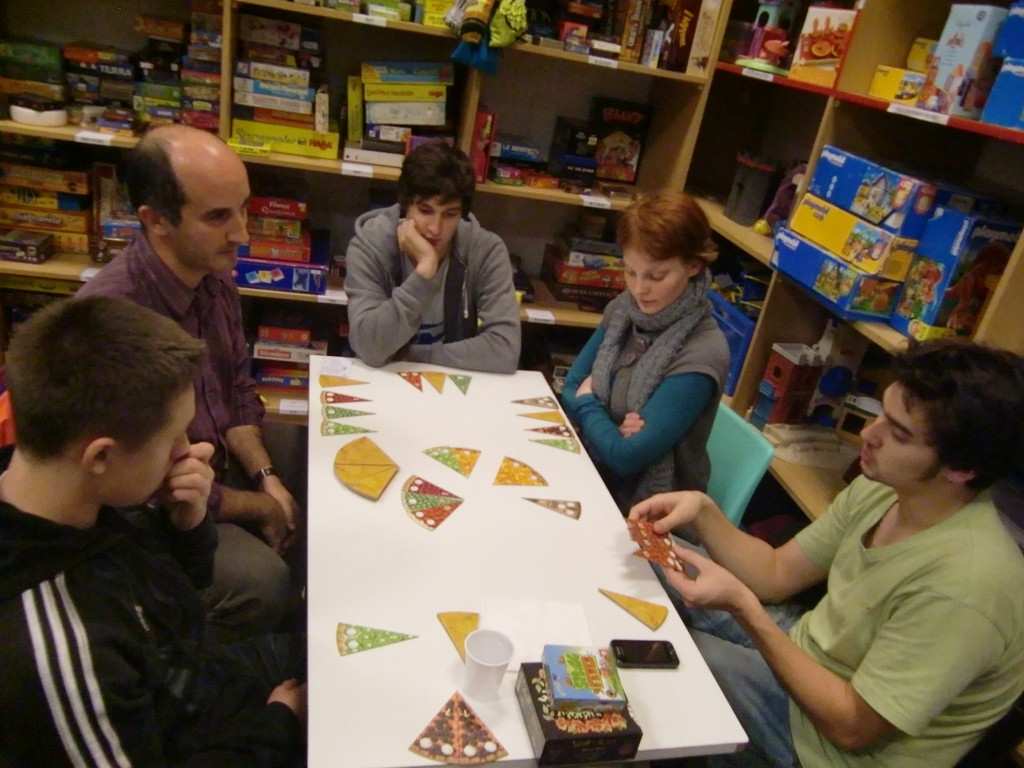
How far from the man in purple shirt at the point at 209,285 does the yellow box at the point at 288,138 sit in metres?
1.01

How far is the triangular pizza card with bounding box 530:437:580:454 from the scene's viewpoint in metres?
1.84

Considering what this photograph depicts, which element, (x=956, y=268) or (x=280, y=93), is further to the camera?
(x=280, y=93)

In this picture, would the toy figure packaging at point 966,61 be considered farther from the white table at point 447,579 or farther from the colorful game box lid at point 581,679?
the colorful game box lid at point 581,679

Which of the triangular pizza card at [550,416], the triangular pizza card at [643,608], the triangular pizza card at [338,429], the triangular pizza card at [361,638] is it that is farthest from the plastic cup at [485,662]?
the triangular pizza card at [550,416]

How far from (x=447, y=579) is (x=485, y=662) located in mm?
272

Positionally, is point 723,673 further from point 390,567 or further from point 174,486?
point 174,486

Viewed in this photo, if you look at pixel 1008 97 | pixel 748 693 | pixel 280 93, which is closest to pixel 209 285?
pixel 280 93

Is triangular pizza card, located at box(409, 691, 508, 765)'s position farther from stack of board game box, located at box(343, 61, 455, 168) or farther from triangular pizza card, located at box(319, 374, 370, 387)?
stack of board game box, located at box(343, 61, 455, 168)

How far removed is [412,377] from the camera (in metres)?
2.08

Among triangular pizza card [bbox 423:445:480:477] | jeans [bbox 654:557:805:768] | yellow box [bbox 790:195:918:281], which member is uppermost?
yellow box [bbox 790:195:918:281]

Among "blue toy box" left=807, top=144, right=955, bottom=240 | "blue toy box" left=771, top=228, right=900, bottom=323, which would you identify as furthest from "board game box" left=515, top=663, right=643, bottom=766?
"blue toy box" left=807, top=144, right=955, bottom=240

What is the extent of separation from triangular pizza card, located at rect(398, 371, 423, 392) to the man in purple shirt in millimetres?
458

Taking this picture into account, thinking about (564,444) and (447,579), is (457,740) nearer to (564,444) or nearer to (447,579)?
(447,579)

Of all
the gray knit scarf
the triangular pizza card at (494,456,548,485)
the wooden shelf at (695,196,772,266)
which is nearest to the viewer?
the triangular pizza card at (494,456,548,485)
